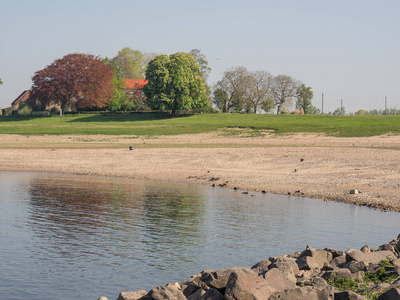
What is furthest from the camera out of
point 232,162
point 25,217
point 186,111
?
point 186,111

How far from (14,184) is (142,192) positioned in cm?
829

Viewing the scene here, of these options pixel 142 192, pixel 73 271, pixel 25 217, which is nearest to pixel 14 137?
pixel 142 192

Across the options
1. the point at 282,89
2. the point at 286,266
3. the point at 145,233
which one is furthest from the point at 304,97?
the point at 286,266

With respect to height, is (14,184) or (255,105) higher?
(255,105)

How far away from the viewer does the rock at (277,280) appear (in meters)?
10.8

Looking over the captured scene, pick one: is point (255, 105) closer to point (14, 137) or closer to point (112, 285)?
point (14, 137)

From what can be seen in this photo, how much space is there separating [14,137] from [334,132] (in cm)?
3649

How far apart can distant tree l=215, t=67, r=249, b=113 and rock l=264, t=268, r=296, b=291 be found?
367 feet

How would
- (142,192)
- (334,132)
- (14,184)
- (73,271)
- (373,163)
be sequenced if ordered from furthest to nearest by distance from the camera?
(334,132)
(373,163)
(14,184)
(142,192)
(73,271)

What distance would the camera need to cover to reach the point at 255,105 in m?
125

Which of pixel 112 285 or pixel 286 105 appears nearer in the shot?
pixel 112 285

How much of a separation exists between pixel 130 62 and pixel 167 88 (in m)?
61.9

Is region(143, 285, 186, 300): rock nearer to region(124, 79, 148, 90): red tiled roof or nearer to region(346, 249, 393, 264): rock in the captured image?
region(346, 249, 393, 264): rock

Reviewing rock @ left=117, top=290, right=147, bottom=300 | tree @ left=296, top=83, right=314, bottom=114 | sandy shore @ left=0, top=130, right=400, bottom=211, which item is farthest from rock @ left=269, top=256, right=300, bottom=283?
tree @ left=296, top=83, right=314, bottom=114
